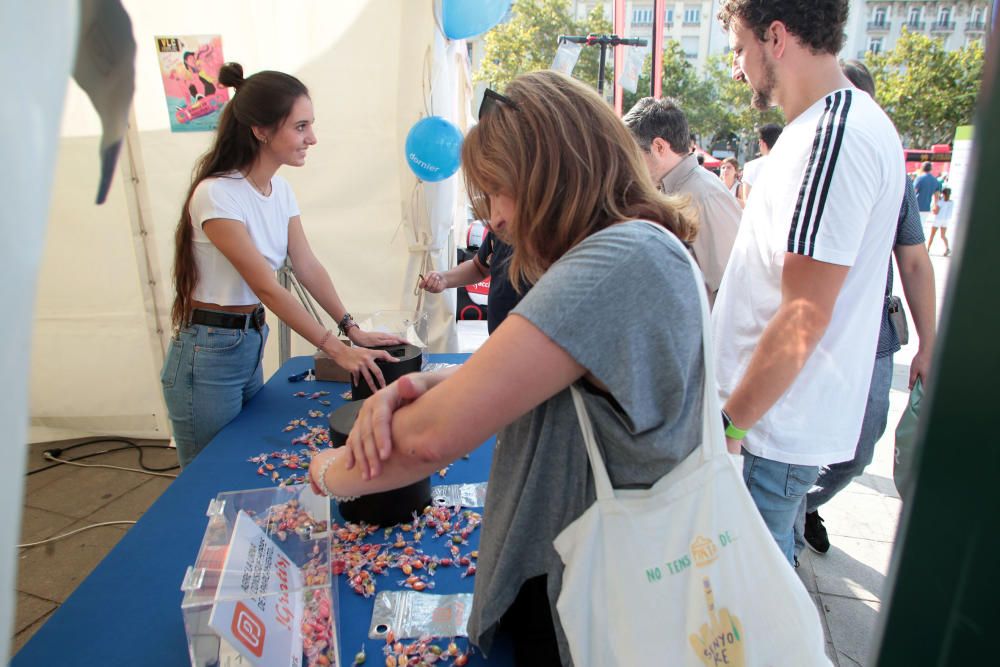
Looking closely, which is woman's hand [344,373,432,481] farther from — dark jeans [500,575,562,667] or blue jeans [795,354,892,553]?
blue jeans [795,354,892,553]

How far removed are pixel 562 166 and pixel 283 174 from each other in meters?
2.94

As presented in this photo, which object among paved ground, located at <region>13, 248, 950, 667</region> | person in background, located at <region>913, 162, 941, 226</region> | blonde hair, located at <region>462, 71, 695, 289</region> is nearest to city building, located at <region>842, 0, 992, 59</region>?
person in background, located at <region>913, 162, 941, 226</region>

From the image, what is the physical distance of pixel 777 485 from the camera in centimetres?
139

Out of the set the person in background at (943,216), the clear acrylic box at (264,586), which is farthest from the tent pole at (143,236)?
the person in background at (943,216)

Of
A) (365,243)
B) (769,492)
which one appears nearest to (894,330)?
(769,492)

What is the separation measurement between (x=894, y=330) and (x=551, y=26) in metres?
30.0

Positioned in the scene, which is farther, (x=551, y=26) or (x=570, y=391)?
(x=551, y=26)

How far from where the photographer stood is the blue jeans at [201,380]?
5.96 ft

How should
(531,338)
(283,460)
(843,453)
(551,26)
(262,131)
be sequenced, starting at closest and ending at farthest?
(531,338) → (843,453) → (283,460) → (262,131) → (551,26)

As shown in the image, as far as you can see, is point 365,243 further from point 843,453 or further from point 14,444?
point 14,444

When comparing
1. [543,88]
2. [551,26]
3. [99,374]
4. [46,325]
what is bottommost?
Result: [99,374]

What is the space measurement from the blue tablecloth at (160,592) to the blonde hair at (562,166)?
700mm

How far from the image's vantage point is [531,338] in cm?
71

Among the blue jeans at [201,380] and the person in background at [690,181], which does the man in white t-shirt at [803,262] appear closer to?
the person in background at [690,181]
